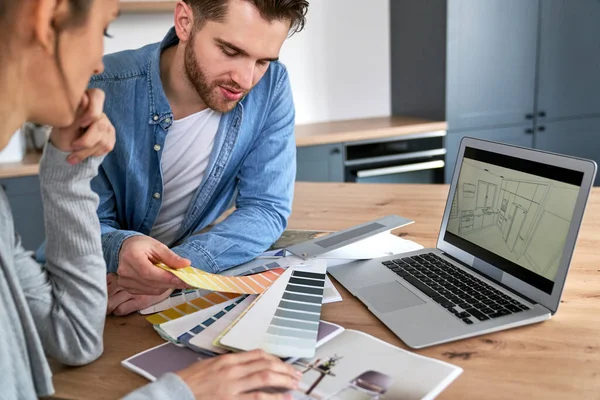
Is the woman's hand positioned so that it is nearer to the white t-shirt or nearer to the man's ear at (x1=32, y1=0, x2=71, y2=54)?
the man's ear at (x1=32, y1=0, x2=71, y2=54)

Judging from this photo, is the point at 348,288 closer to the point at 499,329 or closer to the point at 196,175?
the point at 499,329

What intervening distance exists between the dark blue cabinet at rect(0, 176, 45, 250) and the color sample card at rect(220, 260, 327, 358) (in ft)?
6.29

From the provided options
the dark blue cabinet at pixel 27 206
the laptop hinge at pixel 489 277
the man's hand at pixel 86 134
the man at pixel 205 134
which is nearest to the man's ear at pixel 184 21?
the man at pixel 205 134

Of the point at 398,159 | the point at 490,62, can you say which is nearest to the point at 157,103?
the point at 398,159

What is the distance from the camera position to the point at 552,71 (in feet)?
12.0

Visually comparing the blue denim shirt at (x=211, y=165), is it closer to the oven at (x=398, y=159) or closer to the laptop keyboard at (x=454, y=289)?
the laptop keyboard at (x=454, y=289)

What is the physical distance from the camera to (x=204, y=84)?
1480 millimetres

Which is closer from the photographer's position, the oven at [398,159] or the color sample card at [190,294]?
the color sample card at [190,294]

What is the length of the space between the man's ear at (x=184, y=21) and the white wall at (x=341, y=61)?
6.69ft

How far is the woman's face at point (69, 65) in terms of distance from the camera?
73 cm

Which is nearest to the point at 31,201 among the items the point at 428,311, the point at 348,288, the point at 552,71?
the point at 348,288

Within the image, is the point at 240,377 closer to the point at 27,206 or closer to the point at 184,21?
the point at 184,21

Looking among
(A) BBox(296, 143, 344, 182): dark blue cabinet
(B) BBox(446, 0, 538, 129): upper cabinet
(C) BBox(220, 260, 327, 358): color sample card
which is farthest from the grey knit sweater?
(B) BBox(446, 0, 538, 129): upper cabinet

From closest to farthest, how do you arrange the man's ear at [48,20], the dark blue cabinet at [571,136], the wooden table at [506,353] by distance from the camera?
the man's ear at [48,20] → the wooden table at [506,353] → the dark blue cabinet at [571,136]
